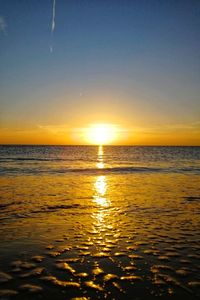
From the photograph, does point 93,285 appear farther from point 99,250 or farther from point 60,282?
point 99,250

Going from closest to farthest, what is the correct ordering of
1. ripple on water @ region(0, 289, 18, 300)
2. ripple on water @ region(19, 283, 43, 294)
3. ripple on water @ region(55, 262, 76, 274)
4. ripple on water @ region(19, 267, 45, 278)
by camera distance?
1. ripple on water @ region(0, 289, 18, 300)
2. ripple on water @ region(19, 283, 43, 294)
3. ripple on water @ region(19, 267, 45, 278)
4. ripple on water @ region(55, 262, 76, 274)

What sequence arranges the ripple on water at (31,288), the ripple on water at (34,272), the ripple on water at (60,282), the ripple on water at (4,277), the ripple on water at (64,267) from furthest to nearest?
the ripple on water at (64,267) → the ripple on water at (34,272) → the ripple on water at (4,277) → the ripple on water at (60,282) → the ripple on water at (31,288)

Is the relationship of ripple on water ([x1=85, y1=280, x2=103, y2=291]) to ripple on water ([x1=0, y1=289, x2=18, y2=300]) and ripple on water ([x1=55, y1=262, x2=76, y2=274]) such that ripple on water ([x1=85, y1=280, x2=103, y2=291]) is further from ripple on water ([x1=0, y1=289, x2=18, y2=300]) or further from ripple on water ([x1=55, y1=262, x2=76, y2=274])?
ripple on water ([x1=0, y1=289, x2=18, y2=300])

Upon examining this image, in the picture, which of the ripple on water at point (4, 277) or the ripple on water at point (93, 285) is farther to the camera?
the ripple on water at point (4, 277)

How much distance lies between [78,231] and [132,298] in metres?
4.11

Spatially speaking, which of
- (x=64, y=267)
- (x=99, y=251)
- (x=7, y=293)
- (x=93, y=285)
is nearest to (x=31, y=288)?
(x=7, y=293)

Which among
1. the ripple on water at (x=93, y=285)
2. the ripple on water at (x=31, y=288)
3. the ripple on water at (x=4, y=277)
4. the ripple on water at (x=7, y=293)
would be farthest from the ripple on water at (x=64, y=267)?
the ripple on water at (x=7, y=293)

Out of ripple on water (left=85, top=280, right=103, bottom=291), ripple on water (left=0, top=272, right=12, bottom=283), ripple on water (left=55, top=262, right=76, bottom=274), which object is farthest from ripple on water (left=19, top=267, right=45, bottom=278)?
ripple on water (left=85, top=280, right=103, bottom=291)

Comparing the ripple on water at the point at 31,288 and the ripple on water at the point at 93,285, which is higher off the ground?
the ripple on water at the point at 93,285

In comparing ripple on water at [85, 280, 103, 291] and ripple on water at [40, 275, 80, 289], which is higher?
ripple on water at [85, 280, 103, 291]

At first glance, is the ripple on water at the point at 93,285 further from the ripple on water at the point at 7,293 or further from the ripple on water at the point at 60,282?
the ripple on water at the point at 7,293

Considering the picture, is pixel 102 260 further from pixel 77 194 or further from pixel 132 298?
pixel 77 194

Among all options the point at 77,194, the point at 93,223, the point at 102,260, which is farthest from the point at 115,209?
the point at 102,260

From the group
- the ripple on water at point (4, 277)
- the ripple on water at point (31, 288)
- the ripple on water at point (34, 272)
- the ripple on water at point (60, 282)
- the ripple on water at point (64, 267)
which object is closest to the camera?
the ripple on water at point (31, 288)
